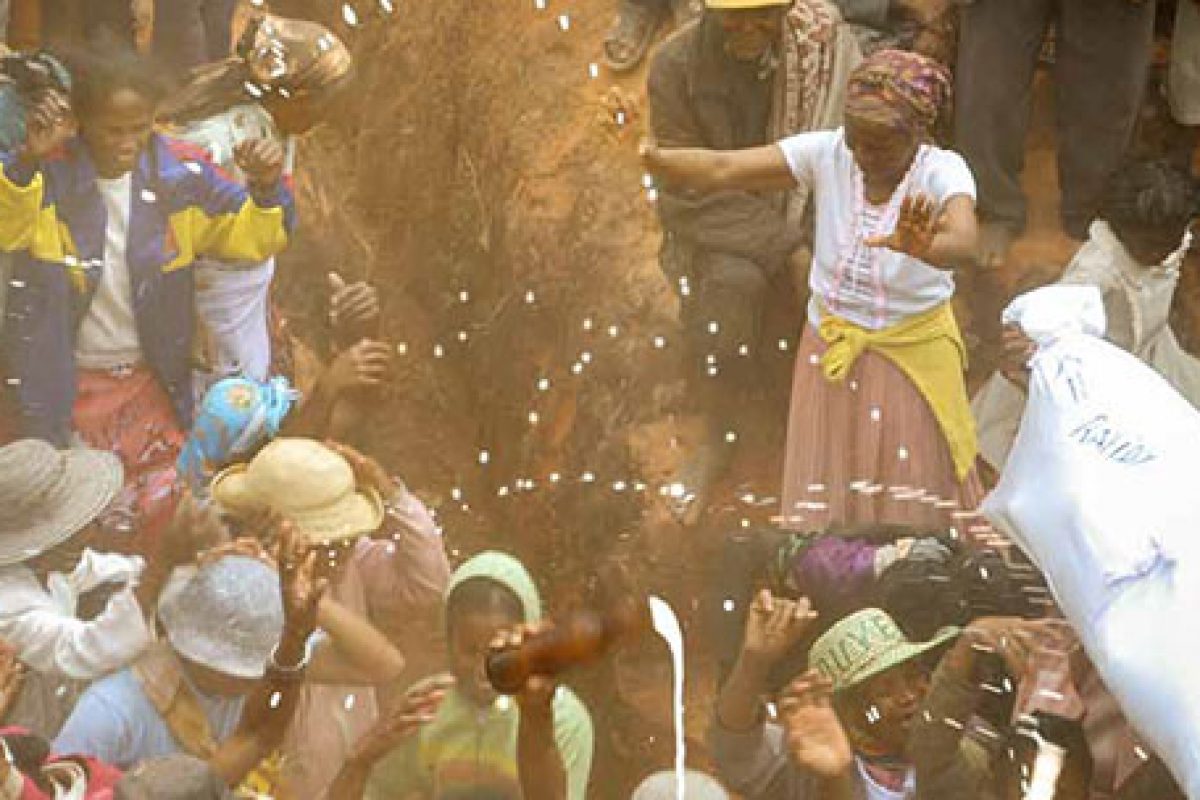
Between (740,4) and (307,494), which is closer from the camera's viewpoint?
(740,4)

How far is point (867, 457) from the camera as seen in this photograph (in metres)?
8.27

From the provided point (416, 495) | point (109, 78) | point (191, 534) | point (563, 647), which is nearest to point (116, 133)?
point (109, 78)

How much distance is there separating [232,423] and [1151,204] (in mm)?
2603

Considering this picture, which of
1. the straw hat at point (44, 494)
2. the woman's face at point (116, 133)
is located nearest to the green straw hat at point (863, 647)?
the straw hat at point (44, 494)

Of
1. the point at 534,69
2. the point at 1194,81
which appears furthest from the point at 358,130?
the point at 1194,81

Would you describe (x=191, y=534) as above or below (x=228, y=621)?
above

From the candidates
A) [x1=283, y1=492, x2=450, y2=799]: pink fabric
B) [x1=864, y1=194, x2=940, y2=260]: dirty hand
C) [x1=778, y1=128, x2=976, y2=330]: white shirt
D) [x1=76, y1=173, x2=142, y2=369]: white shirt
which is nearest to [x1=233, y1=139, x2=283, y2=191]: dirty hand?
[x1=76, y1=173, x2=142, y2=369]: white shirt

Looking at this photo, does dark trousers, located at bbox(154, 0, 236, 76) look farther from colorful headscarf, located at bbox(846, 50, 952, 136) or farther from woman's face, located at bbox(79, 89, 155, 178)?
colorful headscarf, located at bbox(846, 50, 952, 136)

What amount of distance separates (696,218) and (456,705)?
1497 mm

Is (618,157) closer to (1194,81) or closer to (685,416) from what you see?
(685,416)

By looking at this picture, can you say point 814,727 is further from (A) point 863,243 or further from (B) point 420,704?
(A) point 863,243

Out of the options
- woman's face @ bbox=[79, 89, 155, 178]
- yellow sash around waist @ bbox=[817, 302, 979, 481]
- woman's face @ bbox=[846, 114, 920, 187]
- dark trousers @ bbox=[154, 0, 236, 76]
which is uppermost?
dark trousers @ bbox=[154, 0, 236, 76]

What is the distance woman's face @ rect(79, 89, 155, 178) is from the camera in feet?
27.4

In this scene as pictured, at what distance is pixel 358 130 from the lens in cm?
838
